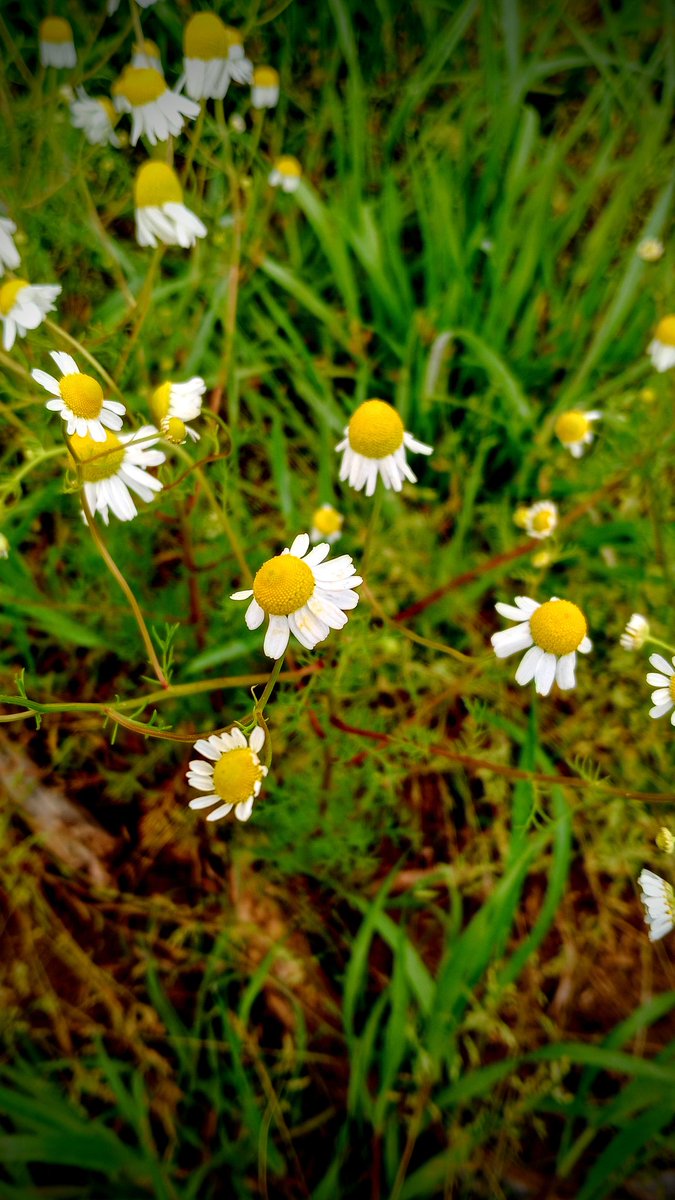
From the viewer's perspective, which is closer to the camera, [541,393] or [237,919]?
[237,919]

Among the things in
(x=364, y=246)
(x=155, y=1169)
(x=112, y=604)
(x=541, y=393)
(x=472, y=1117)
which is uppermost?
(x=364, y=246)

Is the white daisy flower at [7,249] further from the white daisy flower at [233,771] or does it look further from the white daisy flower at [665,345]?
the white daisy flower at [665,345]

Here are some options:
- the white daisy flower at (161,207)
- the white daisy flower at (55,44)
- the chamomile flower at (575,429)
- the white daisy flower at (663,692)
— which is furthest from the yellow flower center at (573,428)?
the white daisy flower at (55,44)

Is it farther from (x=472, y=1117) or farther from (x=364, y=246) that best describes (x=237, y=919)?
(x=364, y=246)

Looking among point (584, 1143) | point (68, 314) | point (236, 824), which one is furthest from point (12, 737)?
point (584, 1143)

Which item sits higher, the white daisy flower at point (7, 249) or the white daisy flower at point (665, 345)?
the white daisy flower at point (7, 249)

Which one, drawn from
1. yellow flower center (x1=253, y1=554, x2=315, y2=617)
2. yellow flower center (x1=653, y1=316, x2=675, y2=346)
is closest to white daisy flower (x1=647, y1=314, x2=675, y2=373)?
yellow flower center (x1=653, y1=316, x2=675, y2=346)
